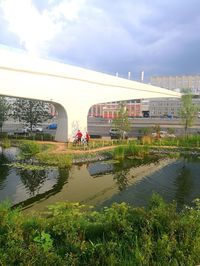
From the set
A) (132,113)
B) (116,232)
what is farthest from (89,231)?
(132,113)

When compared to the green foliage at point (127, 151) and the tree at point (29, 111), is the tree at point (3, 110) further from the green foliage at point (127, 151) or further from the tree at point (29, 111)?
the green foliage at point (127, 151)

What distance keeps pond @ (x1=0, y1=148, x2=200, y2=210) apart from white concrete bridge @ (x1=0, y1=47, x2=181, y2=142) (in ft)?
19.6

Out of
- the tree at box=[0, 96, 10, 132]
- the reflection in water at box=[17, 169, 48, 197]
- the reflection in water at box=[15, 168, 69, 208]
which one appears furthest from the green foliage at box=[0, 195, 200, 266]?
the tree at box=[0, 96, 10, 132]

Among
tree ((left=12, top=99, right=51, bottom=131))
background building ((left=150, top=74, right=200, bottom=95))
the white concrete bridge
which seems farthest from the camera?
background building ((left=150, top=74, right=200, bottom=95))

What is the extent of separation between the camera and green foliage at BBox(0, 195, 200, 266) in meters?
4.73

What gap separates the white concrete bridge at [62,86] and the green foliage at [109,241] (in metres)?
17.8

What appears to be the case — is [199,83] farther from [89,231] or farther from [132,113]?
[89,231]

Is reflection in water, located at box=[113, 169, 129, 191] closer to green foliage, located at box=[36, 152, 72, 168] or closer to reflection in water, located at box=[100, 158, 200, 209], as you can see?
reflection in water, located at box=[100, 158, 200, 209]

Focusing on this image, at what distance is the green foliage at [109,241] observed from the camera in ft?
15.5

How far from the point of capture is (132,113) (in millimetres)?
113625

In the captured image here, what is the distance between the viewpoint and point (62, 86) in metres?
26.5

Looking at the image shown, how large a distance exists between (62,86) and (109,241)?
22.0m

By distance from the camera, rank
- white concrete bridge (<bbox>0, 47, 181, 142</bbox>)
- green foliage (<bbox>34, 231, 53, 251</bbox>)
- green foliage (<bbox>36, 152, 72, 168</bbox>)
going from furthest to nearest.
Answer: white concrete bridge (<bbox>0, 47, 181, 142</bbox>) → green foliage (<bbox>36, 152, 72, 168</bbox>) → green foliage (<bbox>34, 231, 53, 251</bbox>)

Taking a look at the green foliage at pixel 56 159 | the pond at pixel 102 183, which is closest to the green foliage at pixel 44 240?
the pond at pixel 102 183
